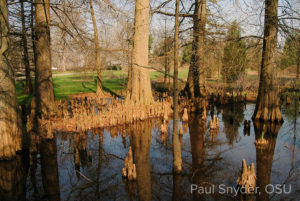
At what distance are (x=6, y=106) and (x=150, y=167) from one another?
4.37 m

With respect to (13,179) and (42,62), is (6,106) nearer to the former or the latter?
(13,179)

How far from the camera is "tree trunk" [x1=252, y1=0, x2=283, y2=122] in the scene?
10008mm

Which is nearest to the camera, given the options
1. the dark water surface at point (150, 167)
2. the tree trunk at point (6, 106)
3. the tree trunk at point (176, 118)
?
the dark water surface at point (150, 167)

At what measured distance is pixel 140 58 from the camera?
11977 mm

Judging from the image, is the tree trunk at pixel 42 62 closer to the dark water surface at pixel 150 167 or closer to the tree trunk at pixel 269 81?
the dark water surface at pixel 150 167

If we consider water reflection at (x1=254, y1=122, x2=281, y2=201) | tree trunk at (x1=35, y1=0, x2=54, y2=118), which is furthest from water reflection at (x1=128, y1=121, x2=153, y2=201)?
tree trunk at (x1=35, y1=0, x2=54, y2=118)

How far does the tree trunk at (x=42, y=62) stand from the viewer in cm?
1022

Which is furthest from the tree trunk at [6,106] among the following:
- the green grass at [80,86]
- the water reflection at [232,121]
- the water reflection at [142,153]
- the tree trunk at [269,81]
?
the tree trunk at [269,81]

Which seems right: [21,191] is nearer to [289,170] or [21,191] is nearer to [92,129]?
[92,129]

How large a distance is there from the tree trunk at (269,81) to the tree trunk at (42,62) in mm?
9836

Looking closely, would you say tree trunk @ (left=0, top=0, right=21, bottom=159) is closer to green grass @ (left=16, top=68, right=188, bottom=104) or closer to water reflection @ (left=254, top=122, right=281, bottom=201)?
water reflection @ (left=254, top=122, right=281, bottom=201)

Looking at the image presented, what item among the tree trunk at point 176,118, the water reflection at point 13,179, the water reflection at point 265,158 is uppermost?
the tree trunk at point 176,118

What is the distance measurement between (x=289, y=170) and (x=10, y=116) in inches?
300

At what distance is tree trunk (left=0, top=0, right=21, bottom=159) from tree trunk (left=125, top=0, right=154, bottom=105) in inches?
229
